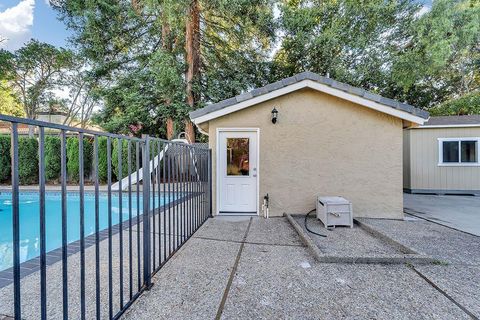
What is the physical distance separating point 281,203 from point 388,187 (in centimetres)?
279

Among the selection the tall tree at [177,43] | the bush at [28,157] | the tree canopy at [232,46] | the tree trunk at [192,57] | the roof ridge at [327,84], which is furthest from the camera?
the tree trunk at [192,57]

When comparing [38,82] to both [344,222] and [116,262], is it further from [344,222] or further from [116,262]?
[344,222]

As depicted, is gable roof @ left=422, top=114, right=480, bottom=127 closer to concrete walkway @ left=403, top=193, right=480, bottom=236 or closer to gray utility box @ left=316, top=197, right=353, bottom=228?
concrete walkway @ left=403, top=193, right=480, bottom=236

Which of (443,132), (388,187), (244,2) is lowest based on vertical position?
(388,187)

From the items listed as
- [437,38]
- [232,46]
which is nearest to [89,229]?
[232,46]

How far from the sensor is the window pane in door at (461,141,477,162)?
1027 cm

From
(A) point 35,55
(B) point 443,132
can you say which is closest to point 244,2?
→ (B) point 443,132

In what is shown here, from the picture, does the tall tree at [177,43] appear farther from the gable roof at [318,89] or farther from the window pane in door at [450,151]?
the window pane in door at [450,151]

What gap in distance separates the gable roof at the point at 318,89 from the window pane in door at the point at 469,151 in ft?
19.9

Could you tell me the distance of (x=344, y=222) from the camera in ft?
18.5

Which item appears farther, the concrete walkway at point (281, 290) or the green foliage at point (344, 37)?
the green foliage at point (344, 37)

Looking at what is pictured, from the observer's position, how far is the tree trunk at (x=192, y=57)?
12.6 m

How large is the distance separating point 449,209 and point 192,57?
12.3m

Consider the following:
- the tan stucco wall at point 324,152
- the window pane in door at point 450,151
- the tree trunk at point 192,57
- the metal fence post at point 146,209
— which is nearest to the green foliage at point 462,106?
the window pane in door at point 450,151
